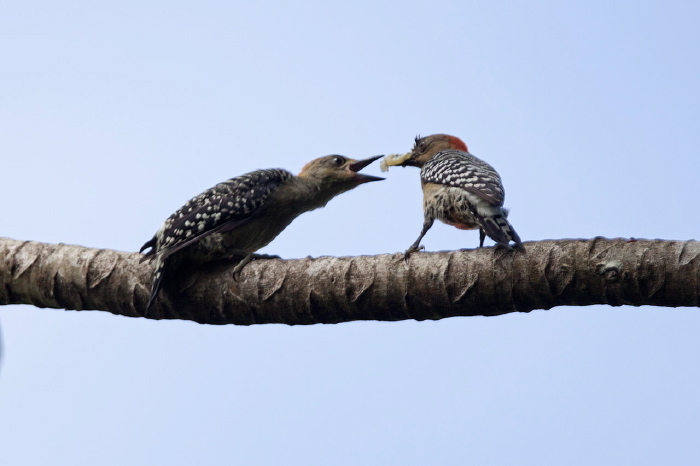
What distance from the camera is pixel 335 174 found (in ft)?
22.2

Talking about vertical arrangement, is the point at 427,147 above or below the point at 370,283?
above

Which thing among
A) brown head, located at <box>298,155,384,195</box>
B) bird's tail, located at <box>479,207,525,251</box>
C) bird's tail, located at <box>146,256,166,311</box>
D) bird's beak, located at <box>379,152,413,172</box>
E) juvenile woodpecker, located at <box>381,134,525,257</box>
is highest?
bird's beak, located at <box>379,152,413,172</box>

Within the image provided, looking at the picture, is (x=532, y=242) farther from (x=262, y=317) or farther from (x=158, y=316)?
(x=158, y=316)

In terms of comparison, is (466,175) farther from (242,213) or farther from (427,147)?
(427,147)

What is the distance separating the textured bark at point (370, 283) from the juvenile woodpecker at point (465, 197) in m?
0.20

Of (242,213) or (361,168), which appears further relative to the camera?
(361,168)

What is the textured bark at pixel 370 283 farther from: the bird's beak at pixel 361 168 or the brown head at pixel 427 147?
the brown head at pixel 427 147

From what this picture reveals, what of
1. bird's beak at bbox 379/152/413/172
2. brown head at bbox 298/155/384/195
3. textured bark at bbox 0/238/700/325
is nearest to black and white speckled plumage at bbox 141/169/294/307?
textured bark at bbox 0/238/700/325

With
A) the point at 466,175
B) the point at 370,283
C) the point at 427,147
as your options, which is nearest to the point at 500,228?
the point at 370,283

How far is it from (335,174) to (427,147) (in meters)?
1.07

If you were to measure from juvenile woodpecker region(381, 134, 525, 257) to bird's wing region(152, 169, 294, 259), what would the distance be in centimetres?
119

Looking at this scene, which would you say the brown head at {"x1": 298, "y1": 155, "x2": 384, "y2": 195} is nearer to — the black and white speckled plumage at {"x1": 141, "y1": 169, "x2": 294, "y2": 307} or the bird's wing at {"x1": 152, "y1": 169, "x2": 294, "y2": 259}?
the black and white speckled plumage at {"x1": 141, "y1": 169, "x2": 294, "y2": 307}

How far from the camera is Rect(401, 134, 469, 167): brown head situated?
7.32 meters

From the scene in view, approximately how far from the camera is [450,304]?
4.04 meters
